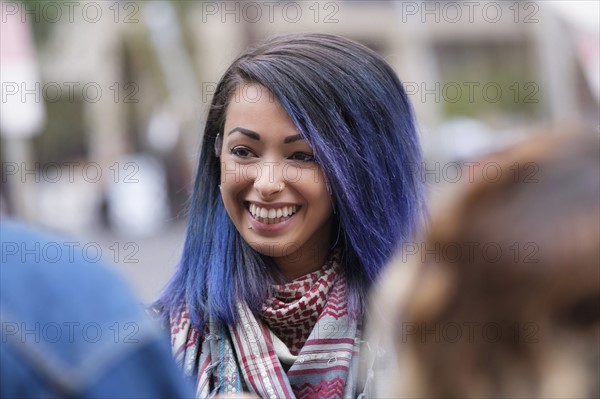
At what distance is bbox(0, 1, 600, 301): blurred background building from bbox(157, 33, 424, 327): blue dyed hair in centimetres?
27

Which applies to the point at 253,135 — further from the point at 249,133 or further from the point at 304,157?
the point at 304,157

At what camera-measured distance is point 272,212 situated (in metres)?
2.37

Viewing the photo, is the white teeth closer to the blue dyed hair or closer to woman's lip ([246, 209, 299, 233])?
woman's lip ([246, 209, 299, 233])

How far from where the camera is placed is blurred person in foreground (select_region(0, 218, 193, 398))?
1206 millimetres

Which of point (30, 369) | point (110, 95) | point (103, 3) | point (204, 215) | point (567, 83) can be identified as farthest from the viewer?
point (110, 95)

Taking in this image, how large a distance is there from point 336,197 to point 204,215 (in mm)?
371

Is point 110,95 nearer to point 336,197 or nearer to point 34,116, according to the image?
point 34,116

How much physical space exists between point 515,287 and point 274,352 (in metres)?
1.11

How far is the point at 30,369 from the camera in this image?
1203mm

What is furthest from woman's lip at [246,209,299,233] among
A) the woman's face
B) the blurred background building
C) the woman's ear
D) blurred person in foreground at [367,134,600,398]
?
blurred person in foreground at [367,134,600,398]

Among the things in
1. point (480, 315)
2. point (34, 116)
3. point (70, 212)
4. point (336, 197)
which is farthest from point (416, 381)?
point (70, 212)

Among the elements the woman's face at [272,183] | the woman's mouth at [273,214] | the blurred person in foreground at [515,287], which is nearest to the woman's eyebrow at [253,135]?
the woman's face at [272,183]

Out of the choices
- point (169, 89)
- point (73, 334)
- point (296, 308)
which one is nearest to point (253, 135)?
point (296, 308)

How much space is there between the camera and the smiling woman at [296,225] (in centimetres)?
231
